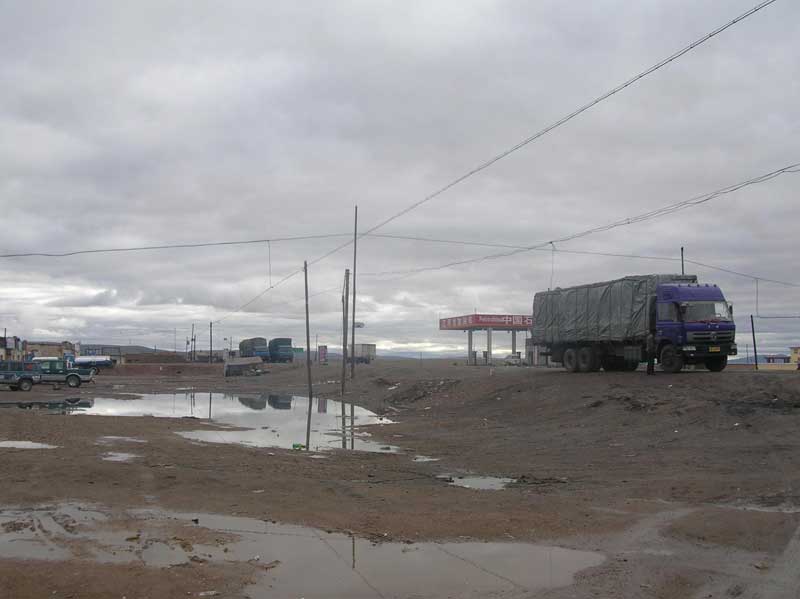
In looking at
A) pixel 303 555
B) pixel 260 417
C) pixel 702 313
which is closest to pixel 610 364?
pixel 702 313

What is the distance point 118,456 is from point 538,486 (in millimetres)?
9158

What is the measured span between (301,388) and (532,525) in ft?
168

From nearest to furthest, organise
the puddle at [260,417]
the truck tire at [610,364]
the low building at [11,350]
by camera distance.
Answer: the puddle at [260,417] → the truck tire at [610,364] → the low building at [11,350]

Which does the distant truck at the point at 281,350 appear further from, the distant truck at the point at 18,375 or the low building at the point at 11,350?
the distant truck at the point at 18,375

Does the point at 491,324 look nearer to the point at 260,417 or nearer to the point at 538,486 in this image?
the point at 260,417

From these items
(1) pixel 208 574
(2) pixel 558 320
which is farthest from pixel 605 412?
(1) pixel 208 574

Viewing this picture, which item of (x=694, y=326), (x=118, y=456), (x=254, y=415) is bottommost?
(x=254, y=415)

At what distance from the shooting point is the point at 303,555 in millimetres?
8492

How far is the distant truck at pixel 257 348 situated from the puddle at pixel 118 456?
99.8 metres

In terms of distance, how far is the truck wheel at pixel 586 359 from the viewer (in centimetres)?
3397

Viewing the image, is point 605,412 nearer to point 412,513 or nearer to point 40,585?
point 412,513

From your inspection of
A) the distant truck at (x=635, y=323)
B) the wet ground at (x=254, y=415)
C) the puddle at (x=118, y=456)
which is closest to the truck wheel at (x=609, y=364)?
the distant truck at (x=635, y=323)

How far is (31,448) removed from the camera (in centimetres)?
1683

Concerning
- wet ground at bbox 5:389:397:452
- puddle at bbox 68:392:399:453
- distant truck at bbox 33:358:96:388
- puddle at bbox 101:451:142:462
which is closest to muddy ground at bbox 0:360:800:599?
puddle at bbox 101:451:142:462
